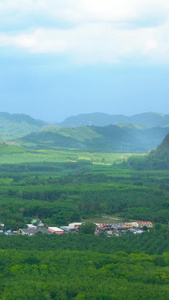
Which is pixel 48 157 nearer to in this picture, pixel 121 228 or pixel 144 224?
pixel 144 224

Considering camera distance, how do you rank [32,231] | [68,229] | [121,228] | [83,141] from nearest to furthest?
[32,231], [68,229], [121,228], [83,141]

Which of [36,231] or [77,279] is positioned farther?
[36,231]

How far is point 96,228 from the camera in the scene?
180ft

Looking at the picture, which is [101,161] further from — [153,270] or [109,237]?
[153,270]

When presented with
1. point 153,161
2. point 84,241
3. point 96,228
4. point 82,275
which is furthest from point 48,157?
point 82,275

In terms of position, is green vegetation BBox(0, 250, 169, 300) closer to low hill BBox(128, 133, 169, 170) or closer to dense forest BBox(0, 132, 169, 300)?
dense forest BBox(0, 132, 169, 300)

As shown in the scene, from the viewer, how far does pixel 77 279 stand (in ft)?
115

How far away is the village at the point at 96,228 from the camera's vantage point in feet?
171

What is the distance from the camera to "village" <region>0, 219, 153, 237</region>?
52.2m

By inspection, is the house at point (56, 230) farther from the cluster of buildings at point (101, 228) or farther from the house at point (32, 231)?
the house at point (32, 231)

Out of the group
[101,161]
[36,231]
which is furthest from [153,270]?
[101,161]

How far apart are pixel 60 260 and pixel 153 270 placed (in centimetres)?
596

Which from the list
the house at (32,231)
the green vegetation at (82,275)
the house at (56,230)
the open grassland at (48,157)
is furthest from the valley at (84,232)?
the open grassland at (48,157)

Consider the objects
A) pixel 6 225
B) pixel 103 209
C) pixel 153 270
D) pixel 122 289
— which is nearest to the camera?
pixel 122 289
